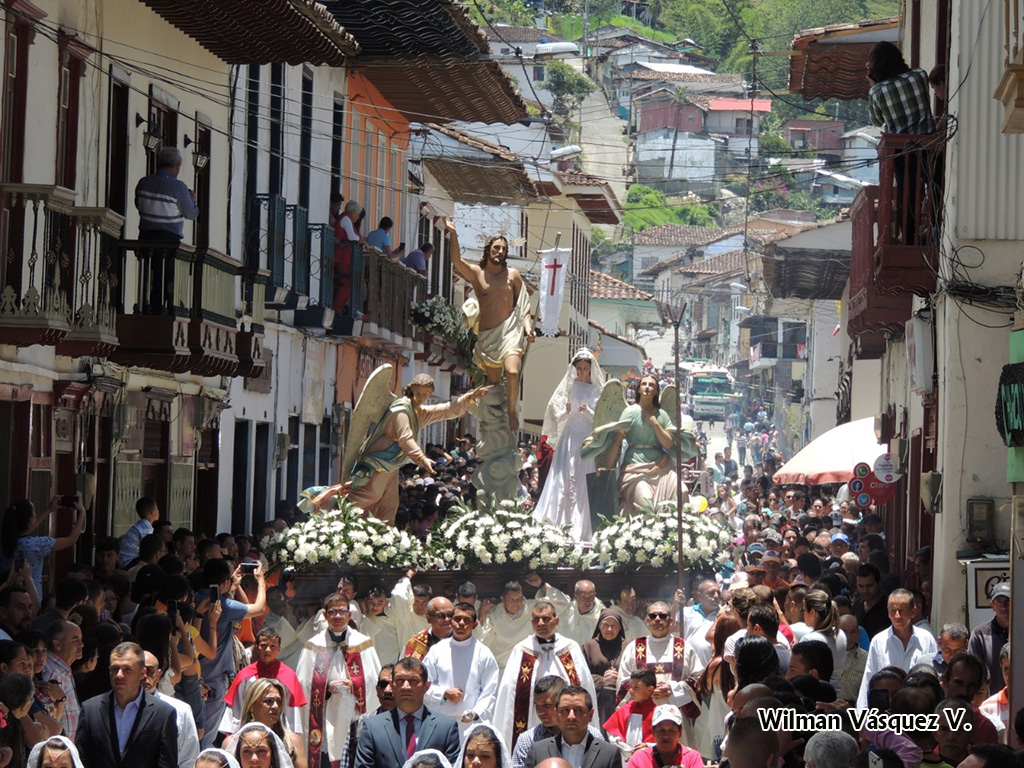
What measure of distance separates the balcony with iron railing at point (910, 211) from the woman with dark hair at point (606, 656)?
4.01 meters

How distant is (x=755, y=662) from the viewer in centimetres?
971

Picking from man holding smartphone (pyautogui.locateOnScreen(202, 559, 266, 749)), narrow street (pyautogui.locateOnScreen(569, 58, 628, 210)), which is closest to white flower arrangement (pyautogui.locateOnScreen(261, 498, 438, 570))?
man holding smartphone (pyautogui.locateOnScreen(202, 559, 266, 749))

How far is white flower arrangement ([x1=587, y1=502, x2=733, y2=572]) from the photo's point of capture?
1627cm

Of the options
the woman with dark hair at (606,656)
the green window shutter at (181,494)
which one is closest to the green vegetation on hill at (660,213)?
the green window shutter at (181,494)

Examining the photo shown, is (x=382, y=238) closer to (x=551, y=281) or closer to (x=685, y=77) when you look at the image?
(x=551, y=281)

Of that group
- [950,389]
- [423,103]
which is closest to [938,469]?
[950,389]

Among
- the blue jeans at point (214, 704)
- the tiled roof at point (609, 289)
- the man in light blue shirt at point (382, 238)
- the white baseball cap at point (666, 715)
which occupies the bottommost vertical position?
the blue jeans at point (214, 704)

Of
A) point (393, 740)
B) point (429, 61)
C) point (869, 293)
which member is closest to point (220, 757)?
point (393, 740)

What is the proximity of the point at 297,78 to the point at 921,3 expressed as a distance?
29.7 ft

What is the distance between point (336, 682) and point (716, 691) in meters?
2.68

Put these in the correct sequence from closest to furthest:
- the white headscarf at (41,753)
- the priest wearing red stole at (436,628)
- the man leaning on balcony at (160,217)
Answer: the white headscarf at (41,753)
the priest wearing red stole at (436,628)
the man leaning on balcony at (160,217)

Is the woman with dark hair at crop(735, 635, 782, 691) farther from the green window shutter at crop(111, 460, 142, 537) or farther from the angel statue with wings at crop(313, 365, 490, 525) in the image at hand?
the green window shutter at crop(111, 460, 142, 537)

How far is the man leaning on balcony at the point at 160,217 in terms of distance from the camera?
671 inches

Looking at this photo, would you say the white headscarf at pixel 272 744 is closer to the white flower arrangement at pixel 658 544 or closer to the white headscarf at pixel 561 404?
the white flower arrangement at pixel 658 544
